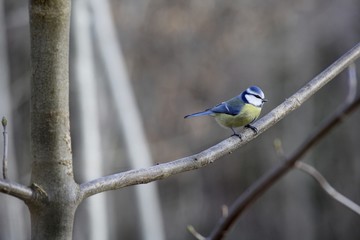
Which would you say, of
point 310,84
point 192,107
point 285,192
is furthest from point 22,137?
point 310,84

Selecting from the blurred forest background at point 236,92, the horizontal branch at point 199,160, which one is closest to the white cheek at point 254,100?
the horizontal branch at point 199,160

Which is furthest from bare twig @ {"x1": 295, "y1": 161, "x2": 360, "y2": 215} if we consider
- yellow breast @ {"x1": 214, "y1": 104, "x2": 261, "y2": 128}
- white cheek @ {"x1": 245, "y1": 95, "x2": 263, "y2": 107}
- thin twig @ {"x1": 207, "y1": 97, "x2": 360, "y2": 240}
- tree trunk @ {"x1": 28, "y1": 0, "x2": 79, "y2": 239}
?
white cheek @ {"x1": 245, "y1": 95, "x2": 263, "y2": 107}

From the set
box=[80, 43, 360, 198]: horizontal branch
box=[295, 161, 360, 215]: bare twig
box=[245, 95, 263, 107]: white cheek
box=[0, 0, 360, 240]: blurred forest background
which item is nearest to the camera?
box=[80, 43, 360, 198]: horizontal branch

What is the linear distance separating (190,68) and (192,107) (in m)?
0.56

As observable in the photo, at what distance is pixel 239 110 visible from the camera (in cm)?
229

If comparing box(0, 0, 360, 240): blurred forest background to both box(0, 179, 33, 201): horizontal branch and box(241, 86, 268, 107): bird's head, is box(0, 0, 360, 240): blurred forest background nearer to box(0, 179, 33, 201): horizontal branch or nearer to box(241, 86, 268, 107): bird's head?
box(241, 86, 268, 107): bird's head

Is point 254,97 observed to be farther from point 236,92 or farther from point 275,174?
point 236,92

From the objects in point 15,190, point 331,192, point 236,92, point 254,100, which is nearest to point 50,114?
point 15,190

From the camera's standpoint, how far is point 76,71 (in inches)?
198

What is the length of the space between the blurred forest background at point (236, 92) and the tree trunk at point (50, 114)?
692 centimetres

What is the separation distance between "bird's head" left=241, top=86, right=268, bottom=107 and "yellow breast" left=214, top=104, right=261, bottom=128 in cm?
4

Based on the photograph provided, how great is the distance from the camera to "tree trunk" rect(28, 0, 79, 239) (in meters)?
0.84

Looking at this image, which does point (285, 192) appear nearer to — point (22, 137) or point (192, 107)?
point (192, 107)

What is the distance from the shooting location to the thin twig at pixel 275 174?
1.00 m
